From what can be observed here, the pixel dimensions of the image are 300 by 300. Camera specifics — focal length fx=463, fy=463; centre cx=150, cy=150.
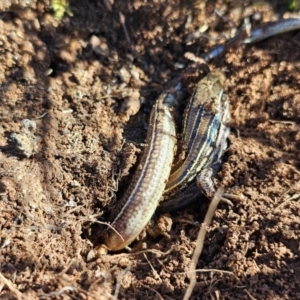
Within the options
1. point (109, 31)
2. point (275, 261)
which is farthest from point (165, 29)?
point (275, 261)

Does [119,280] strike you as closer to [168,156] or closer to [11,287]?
[11,287]

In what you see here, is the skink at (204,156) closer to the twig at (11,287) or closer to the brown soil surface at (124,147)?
the brown soil surface at (124,147)

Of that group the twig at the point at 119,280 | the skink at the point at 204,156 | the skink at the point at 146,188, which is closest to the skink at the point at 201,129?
the skink at the point at 204,156

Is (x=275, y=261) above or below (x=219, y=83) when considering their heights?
below

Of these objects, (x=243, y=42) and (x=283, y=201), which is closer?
(x=283, y=201)

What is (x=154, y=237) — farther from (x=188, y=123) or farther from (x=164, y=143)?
(x=188, y=123)

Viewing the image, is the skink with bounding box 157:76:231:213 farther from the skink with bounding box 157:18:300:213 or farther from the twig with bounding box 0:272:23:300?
the twig with bounding box 0:272:23:300

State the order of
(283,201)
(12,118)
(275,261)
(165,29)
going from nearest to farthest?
(275,261), (283,201), (12,118), (165,29)
